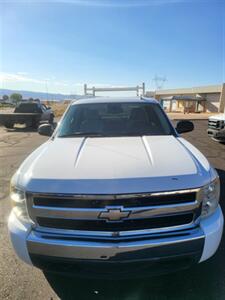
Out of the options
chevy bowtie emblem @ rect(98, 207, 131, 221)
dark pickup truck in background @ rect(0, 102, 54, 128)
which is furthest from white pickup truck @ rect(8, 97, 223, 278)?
dark pickup truck in background @ rect(0, 102, 54, 128)

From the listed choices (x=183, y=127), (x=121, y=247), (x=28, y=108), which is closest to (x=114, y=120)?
(x=183, y=127)

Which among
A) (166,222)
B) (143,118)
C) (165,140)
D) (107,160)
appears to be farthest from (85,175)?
(143,118)

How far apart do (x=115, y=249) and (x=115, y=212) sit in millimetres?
280

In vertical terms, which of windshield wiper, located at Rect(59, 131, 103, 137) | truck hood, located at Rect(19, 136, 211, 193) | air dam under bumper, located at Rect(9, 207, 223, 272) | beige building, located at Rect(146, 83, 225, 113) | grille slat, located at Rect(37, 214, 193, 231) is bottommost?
beige building, located at Rect(146, 83, 225, 113)

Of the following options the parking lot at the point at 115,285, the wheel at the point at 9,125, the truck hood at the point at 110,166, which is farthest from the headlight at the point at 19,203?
the wheel at the point at 9,125

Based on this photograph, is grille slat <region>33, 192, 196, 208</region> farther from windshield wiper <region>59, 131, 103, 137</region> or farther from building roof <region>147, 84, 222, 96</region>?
building roof <region>147, 84, 222, 96</region>

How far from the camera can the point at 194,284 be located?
9.38ft

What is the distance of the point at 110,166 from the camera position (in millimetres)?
2660

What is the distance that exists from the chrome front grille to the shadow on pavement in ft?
2.47

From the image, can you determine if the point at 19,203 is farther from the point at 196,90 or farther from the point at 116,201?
the point at 196,90

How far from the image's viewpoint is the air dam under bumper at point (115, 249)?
2316 millimetres

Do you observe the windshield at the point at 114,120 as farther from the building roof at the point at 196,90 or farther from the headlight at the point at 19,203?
the building roof at the point at 196,90

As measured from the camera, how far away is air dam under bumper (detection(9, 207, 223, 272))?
232cm

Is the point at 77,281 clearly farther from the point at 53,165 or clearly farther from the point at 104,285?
the point at 53,165
